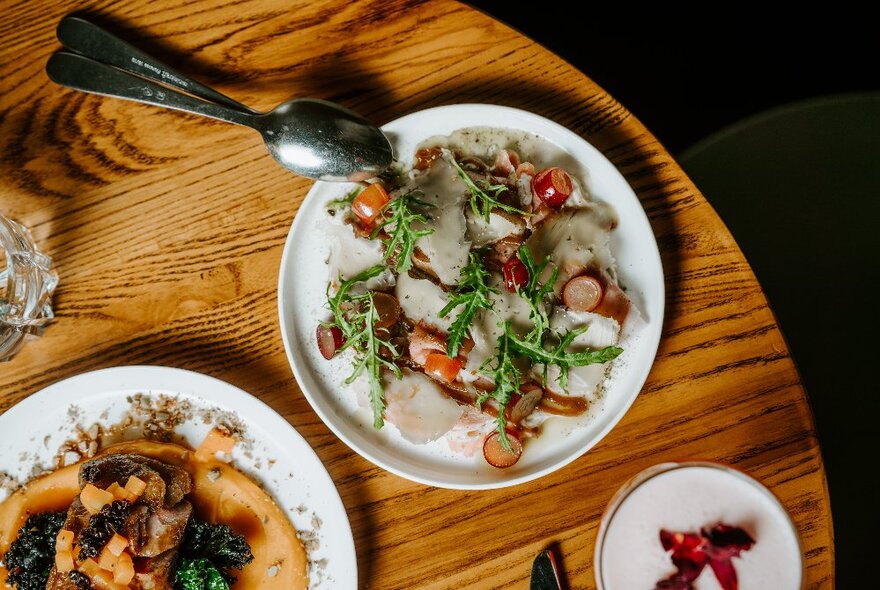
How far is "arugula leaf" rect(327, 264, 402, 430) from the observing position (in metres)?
1.89

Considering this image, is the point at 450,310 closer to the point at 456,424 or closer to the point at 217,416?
the point at 456,424

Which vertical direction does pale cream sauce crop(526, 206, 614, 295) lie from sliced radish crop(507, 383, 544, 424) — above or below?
above

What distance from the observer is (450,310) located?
1905 mm

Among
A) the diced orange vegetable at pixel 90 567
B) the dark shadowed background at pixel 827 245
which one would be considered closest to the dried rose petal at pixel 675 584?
the dark shadowed background at pixel 827 245

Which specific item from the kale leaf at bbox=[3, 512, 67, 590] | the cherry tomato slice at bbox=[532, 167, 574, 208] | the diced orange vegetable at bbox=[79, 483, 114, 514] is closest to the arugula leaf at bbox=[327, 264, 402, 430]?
the cherry tomato slice at bbox=[532, 167, 574, 208]

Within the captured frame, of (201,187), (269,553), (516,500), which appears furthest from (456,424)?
(201,187)

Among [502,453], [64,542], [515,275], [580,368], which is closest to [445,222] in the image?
[515,275]

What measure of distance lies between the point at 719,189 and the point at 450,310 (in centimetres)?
94

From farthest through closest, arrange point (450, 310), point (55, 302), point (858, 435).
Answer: point (858, 435), point (55, 302), point (450, 310)

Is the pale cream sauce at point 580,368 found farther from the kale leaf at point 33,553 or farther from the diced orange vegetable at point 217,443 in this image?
the kale leaf at point 33,553

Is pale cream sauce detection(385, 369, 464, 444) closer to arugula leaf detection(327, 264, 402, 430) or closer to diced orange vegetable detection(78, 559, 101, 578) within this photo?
arugula leaf detection(327, 264, 402, 430)

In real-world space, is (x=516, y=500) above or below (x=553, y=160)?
below

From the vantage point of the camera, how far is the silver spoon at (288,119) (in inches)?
74.2

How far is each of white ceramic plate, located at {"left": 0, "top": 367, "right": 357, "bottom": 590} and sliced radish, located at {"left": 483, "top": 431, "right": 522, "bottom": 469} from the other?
432mm
